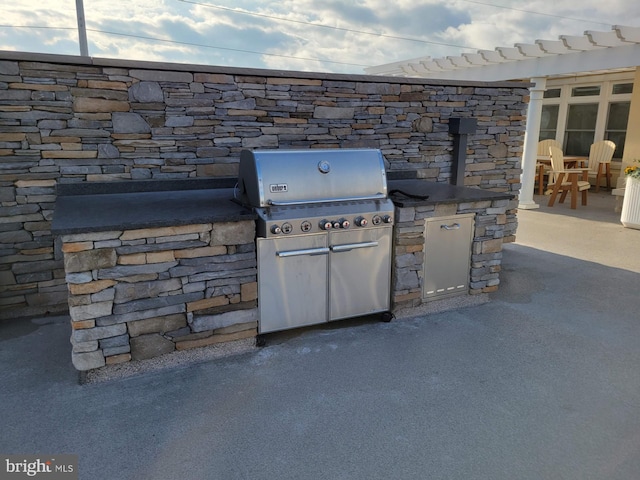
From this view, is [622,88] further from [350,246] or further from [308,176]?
[308,176]

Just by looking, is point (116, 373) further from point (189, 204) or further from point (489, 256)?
point (489, 256)

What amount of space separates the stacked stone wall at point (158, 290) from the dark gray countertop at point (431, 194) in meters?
1.27

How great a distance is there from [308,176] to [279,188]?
8.8 inches

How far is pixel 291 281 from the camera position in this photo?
301cm

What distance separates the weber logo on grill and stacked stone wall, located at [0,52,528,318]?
937 mm

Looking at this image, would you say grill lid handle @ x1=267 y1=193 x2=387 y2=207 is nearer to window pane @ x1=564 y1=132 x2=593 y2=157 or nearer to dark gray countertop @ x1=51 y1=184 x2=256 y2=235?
dark gray countertop @ x1=51 y1=184 x2=256 y2=235

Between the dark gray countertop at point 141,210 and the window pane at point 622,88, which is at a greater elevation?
the window pane at point 622,88

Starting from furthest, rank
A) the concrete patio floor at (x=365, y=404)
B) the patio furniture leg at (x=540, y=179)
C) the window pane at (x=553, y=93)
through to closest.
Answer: the window pane at (x=553, y=93) < the patio furniture leg at (x=540, y=179) < the concrete patio floor at (x=365, y=404)

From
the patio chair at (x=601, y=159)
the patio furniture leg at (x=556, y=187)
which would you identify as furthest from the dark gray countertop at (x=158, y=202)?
the patio chair at (x=601, y=159)

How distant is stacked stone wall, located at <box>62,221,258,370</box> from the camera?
252 cm

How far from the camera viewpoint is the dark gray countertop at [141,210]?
252 cm

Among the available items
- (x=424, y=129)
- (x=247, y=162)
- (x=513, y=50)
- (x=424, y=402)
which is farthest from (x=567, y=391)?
(x=513, y=50)

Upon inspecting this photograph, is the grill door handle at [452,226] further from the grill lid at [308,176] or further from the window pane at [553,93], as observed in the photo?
the window pane at [553,93]

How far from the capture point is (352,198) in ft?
10.3
